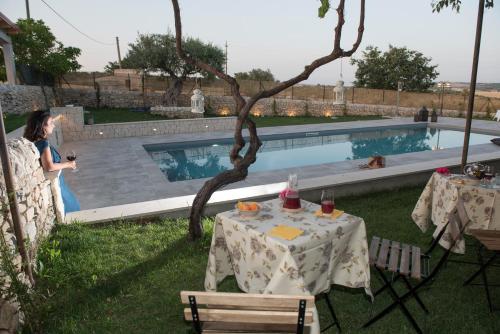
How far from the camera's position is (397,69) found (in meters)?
32.1

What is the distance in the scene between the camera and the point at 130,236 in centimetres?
443

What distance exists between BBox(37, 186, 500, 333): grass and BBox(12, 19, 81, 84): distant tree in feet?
Answer: 49.3

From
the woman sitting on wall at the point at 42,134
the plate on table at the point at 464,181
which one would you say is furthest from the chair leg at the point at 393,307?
the woman sitting on wall at the point at 42,134

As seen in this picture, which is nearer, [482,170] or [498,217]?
[498,217]

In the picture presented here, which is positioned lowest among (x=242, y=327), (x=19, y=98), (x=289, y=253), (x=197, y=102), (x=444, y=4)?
(x=242, y=327)

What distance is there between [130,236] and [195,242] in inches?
35.9

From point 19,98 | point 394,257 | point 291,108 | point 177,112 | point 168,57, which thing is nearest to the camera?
point 394,257

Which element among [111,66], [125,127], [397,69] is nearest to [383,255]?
[125,127]

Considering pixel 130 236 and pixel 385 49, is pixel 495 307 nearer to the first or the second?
pixel 130 236

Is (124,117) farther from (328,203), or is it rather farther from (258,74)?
(258,74)

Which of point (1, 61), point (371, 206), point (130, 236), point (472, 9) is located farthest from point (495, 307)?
point (1, 61)

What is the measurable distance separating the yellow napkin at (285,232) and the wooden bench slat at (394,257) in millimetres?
911

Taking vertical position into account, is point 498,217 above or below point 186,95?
below

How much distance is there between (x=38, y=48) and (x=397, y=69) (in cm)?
2936
